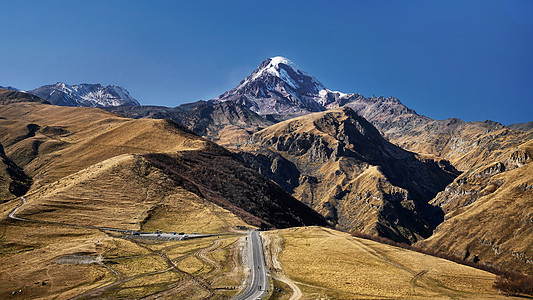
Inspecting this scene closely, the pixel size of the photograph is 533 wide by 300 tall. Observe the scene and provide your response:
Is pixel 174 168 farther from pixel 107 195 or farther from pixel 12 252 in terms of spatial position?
pixel 12 252

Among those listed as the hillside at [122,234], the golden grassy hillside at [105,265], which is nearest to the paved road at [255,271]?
the golden grassy hillside at [105,265]

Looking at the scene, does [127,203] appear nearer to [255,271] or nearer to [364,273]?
[255,271]

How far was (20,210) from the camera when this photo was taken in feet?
341

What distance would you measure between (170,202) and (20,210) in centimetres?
5198

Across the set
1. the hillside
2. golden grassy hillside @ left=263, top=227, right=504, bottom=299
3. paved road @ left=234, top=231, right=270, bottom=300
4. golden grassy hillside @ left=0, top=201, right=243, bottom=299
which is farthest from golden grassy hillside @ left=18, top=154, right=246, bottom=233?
golden grassy hillside @ left=263, top=227, right=504, bottom=299

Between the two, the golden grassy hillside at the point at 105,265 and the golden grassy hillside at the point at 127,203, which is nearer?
the golden grassy hillside at the point at 105,265

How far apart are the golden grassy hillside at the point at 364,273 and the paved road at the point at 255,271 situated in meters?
2.94

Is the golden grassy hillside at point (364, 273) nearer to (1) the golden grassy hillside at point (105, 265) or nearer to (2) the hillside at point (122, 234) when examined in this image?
(2) the hillside at point (122, 234)

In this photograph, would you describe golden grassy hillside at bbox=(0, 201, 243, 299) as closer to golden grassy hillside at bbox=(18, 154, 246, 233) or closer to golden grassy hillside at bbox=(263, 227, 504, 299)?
golden grassy hillside at bbox=(18, 154, 246, 233)

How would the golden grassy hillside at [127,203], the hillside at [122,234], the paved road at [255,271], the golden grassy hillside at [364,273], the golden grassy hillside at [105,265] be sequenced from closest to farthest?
the golden grassy hillside at [105,265] → the hillside at [122,234] → the paved road at [255,271] → the golden grassy hillside at [364,273] → the golden grassy hillside at [127,203]

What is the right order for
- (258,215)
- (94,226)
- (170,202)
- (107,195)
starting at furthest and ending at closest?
1. (258,215)
2. (170,202)
3. (107,195)
4. (94,226)

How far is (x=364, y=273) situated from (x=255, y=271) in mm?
29260

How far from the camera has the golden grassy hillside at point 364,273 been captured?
70.6 metres

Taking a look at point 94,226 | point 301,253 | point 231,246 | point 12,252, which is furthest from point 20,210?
point 301,253
